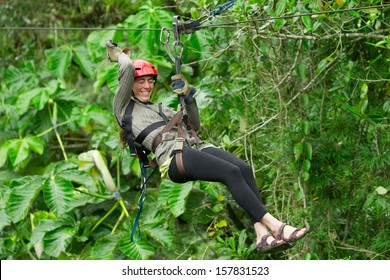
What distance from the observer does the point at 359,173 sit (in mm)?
7195

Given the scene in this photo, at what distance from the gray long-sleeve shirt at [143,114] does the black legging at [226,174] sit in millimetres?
112

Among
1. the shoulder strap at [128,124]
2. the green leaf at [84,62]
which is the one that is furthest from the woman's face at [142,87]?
the green leaf at [84,62]

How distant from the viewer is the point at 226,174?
5.13 metres

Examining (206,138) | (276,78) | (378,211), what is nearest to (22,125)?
(206,138)

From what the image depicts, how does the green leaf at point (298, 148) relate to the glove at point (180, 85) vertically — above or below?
below

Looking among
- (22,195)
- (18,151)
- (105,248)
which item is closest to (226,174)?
(105,248)

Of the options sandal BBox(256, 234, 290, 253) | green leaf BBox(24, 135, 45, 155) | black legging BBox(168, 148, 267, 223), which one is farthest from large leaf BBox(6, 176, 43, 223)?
sandal BBox(256, 234, 290, 253)

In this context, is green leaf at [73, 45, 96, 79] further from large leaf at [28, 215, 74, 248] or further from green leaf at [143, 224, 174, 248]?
green leaf at [143, 224, 174, 248]

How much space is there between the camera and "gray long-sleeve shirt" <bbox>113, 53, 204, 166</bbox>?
211 inches

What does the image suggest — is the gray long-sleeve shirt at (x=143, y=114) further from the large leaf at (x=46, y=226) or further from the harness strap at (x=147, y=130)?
the large leaf at (x=46, y=226)

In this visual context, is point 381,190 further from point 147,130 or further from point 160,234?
point 160,234

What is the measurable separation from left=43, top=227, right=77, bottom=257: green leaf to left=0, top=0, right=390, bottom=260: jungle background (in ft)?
0.04

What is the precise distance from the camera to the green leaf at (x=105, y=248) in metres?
8.13

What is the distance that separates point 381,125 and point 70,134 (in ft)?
13.3
